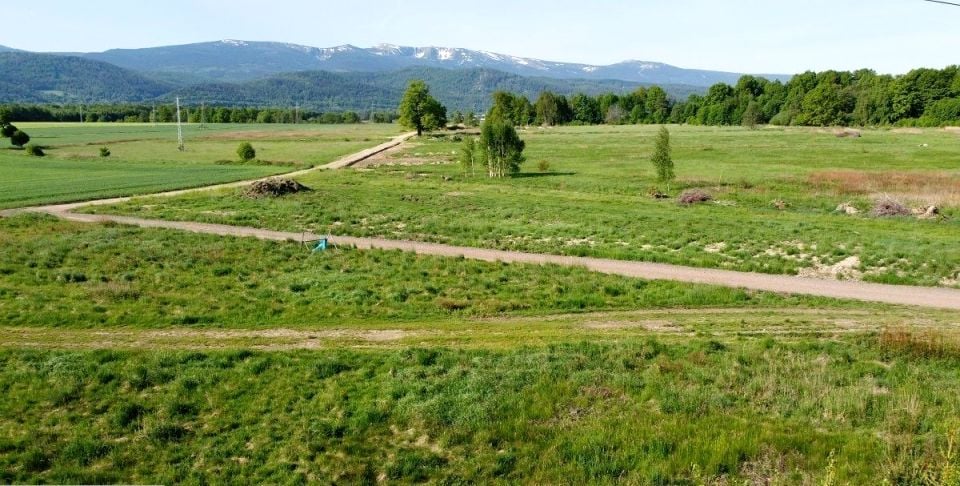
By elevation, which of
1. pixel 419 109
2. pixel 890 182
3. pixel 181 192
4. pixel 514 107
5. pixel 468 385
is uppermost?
pixel 514 107

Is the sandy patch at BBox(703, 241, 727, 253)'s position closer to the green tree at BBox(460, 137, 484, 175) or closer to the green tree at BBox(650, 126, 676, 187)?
the green tree at BBox(650, 126, 676, 187)

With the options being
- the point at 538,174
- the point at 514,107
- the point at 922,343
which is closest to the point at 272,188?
the point at 538,174

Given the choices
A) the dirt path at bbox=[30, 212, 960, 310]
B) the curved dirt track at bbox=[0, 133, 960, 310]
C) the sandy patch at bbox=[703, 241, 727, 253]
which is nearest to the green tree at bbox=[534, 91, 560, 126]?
the curved dirt track at bbox=[0, 133, 960, 310]

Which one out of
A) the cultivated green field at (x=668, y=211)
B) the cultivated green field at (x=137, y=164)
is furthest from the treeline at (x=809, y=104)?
the cultivated green field at (x=668, y=211)

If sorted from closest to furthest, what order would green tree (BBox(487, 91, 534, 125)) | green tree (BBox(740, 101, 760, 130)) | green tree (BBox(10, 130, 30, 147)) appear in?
1. green tree (BBox(10, 130, 30, 147))
2. green tree (BBox(740, 101, 760, 130))
3. green tree (BBox(487, 91, 534, 125))

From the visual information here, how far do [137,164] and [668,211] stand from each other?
71060 millimetres

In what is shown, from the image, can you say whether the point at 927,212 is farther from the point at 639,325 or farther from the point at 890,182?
the point at 639,325

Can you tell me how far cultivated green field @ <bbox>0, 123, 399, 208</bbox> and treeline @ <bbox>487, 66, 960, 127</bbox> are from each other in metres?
39.7

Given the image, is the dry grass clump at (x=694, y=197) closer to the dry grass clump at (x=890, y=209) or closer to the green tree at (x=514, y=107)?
the dry grass clump at (x=890, y=209)

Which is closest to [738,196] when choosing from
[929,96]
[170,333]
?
[170,333]

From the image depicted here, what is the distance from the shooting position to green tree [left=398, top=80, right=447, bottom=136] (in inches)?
5094

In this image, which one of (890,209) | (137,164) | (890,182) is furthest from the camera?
(137,164)

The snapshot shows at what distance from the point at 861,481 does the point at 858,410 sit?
2416mm

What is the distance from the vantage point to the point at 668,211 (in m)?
40.5
